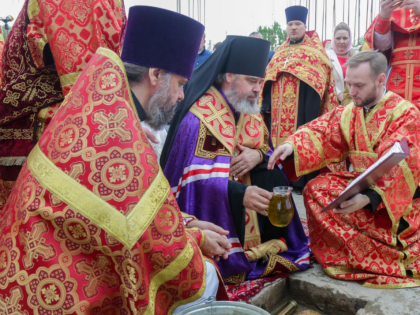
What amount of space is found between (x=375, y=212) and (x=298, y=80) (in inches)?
122

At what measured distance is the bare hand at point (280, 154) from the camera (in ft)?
10.6

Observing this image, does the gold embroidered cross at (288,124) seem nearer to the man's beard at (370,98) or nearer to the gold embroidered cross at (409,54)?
the gold embroidered cross at (409,54)

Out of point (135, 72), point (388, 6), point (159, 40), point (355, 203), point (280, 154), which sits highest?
point (388, 6)

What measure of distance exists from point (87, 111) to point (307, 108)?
15.7 ft

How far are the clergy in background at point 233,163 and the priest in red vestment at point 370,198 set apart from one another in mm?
237

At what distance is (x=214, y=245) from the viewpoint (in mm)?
1920

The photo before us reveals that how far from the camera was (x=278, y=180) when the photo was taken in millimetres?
3395

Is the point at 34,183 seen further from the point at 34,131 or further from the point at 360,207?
the point at 360,207

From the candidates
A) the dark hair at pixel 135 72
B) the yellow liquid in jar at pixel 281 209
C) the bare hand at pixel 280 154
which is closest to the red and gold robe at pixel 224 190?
the bare hand at pixel 280 154

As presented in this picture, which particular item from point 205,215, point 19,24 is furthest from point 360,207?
point 19,24

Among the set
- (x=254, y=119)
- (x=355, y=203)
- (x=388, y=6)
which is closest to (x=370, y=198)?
(x=355, y=203)

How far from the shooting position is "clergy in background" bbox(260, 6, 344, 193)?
5.76 m

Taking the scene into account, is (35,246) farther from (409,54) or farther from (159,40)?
(409,54)

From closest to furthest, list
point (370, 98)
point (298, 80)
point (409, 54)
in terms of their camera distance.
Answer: point (370, 98) → point (409, 54) → point (298, 80)
